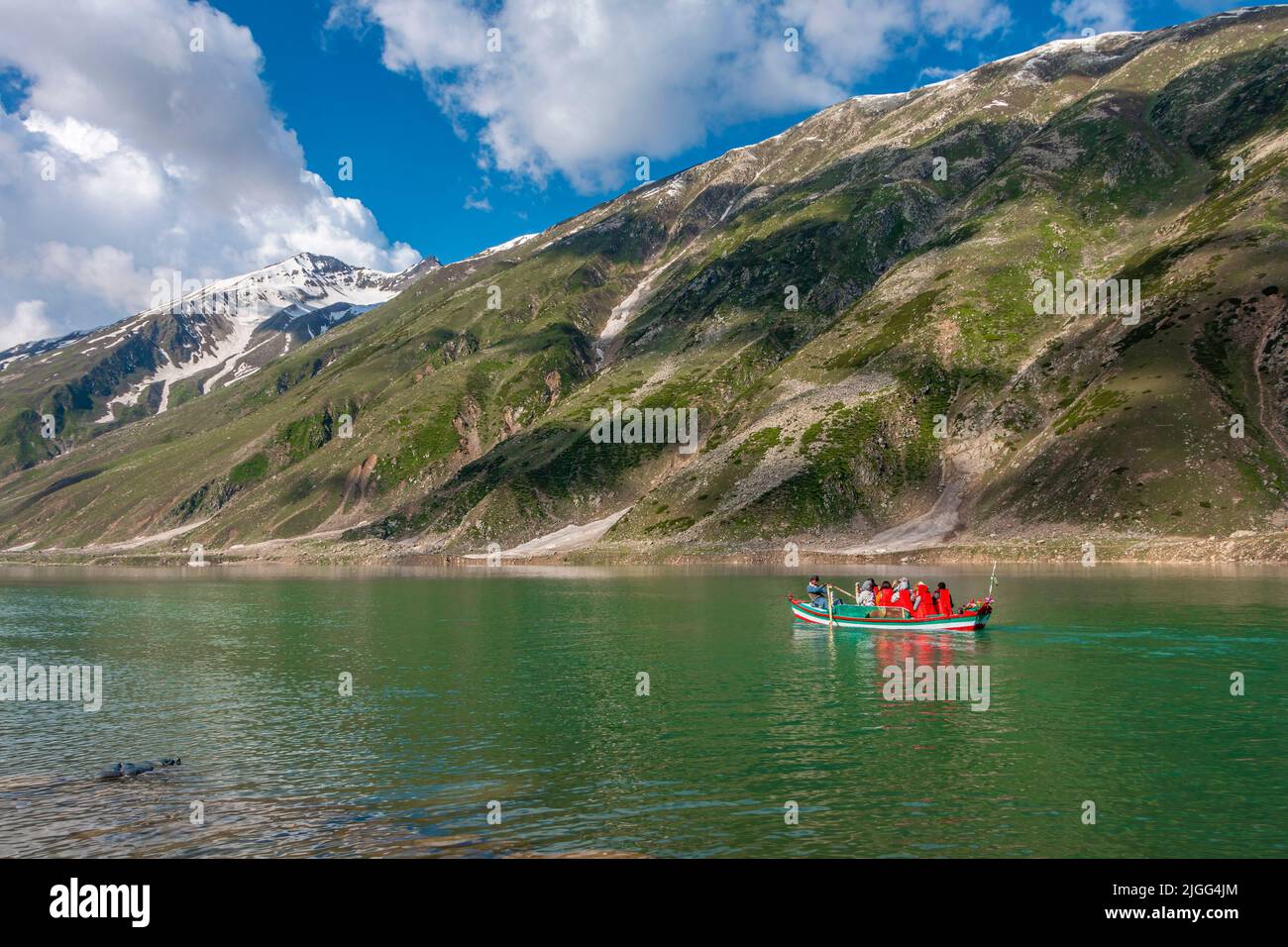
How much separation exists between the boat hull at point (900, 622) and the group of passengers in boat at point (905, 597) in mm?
609

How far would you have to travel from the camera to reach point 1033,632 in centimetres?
6938

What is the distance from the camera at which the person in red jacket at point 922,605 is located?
240ft

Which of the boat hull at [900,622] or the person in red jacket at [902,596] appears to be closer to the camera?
the boat hull at [900,622]

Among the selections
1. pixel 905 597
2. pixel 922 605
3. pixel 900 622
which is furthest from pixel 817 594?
pixel 922 605

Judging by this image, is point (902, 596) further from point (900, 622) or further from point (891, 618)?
point (900, 622)

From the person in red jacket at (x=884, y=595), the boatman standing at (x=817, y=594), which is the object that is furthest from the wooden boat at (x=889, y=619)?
the person in red jacket at (x=884, y=595)

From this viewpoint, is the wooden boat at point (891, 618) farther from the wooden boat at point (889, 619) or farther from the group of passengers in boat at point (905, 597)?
the group of passengers in boat at point (905, 597)

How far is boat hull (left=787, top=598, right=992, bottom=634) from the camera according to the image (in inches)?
2768

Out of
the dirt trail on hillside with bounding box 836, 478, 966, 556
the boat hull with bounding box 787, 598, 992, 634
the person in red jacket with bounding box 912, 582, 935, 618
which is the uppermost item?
the dirt trail on hillside with bounding box 836, 478, 966, 556

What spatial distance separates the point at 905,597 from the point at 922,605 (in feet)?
8.29

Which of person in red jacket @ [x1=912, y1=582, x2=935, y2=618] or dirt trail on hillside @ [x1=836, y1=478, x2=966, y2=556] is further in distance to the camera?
dirt trail on hillside @ [x1=836, y1=478, x2=966, y2=556]

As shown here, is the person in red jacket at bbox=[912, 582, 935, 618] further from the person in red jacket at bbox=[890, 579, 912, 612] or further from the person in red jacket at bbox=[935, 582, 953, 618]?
the person in red jacket at bbox=[890, 579, 912, 612]

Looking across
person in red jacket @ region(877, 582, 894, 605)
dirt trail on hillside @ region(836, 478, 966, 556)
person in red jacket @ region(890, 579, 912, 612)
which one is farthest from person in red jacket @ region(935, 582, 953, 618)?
dirt trail on hillside @ region(836, 478, 966, 556)
